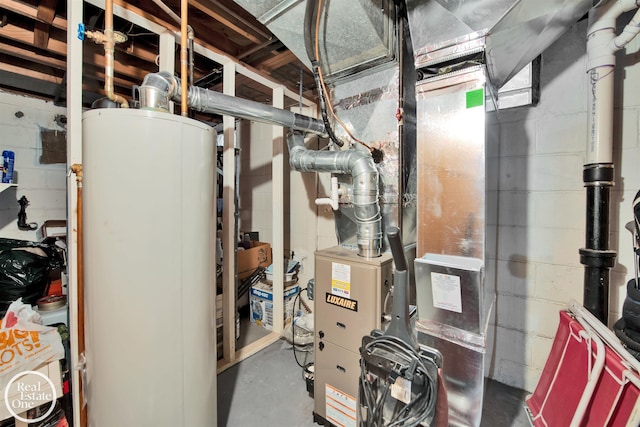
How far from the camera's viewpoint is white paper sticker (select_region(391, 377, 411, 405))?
89cm

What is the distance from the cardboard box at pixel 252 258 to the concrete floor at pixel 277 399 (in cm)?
92

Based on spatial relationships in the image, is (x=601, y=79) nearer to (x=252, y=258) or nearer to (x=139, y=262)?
(x=139, y=262)

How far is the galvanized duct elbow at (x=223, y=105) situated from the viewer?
4.06 feet

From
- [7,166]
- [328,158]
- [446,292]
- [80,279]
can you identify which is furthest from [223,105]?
[7,166]

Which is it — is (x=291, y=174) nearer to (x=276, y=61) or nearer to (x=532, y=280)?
(x=276, y=61)

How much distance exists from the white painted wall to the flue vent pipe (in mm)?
4491

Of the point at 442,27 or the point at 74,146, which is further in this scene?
the point at 74,146

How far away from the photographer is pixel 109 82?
123cm

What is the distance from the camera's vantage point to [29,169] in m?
2.64

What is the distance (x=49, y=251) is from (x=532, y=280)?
11.6 ft

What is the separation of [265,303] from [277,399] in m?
0.98

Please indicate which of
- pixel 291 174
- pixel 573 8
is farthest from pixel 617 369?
pixel 291 174

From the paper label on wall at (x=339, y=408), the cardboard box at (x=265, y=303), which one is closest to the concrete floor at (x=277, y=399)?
the paper label on wall at (x=339, y=408)

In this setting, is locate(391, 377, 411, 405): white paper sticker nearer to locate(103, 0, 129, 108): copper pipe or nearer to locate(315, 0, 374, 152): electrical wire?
locate(315, 0, 374, 152): electrical wire
